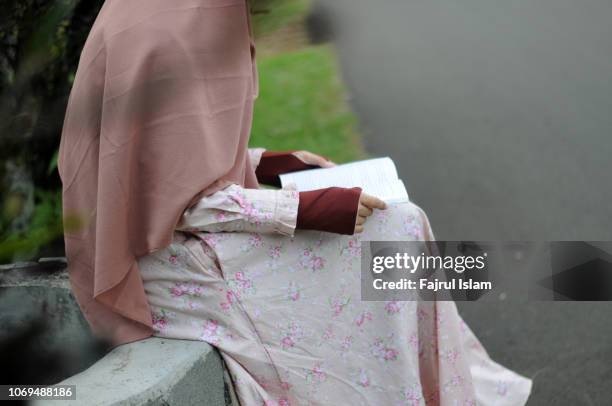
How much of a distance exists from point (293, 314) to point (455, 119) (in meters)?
3.62

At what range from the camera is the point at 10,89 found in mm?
682

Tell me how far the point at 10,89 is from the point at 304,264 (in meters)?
1.61

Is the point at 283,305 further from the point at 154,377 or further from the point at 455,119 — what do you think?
the point at 455,119

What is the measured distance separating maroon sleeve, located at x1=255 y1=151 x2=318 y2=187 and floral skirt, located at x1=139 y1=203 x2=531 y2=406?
49 cm

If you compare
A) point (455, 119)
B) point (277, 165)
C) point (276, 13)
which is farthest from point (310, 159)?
point (455, 119)

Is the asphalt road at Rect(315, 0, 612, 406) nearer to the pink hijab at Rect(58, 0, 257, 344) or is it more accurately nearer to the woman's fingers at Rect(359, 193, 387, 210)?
the woman's fingers at Rect(359, 193, 387, 210)

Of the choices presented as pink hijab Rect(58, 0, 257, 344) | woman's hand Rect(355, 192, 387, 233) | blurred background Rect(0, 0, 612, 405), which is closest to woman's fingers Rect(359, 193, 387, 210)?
woman's hand Rect(355, 192, 387, 233)

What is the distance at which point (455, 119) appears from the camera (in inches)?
221

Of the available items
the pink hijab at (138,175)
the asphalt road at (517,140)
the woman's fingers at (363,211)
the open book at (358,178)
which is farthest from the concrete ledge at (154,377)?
the asphalt road at (517,140)

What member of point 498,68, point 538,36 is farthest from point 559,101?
point 538,36

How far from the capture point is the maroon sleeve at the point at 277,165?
107 inches

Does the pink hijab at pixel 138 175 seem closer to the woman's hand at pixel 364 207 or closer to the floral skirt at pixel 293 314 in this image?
the floral skirt at pixel 293 314

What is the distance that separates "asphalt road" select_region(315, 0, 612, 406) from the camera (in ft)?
10.5

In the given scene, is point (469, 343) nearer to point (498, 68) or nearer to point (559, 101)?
point (559, 101)
